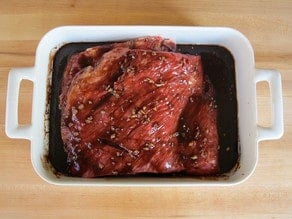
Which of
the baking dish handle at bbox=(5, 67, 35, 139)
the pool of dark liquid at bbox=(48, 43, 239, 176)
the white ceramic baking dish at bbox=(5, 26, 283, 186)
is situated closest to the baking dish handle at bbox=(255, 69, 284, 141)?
the white ceramic baking dish at bbox=(5, 26, 283, 186)

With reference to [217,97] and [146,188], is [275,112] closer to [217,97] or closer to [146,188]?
[217,97]

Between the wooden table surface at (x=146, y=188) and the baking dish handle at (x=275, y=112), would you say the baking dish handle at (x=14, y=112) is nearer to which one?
the wooden table surface at (x=146, y=188)

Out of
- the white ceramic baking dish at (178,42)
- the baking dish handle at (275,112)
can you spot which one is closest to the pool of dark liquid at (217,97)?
the white ceramic baking dish at (178,42)

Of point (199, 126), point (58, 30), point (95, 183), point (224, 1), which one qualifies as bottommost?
point (95, 183)

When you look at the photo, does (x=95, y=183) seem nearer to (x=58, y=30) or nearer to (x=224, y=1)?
(x=58, y=30)

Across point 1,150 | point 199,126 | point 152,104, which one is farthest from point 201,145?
point 1,150

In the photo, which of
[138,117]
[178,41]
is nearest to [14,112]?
[138,117]

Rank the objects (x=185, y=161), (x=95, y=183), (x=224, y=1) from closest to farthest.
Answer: (x=95, y=183) → (x=185, y=161) → (x=224, y=1)
